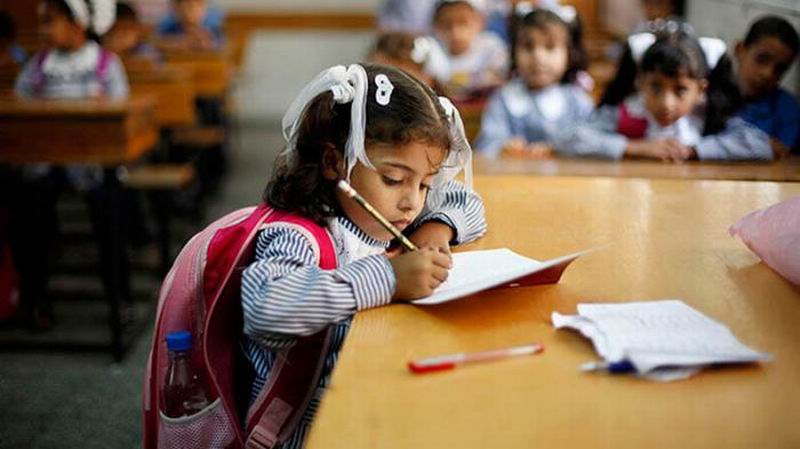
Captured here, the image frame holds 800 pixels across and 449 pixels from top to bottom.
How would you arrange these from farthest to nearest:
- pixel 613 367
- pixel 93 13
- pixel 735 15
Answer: pixel 93 13 → pixel 735 15 → pixel 613 367

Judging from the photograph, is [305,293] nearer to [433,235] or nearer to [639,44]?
[433,235]

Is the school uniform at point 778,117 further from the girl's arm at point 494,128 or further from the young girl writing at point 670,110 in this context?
the girl's arm at point 494,128

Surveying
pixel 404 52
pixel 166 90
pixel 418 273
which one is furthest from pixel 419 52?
pixel 418 273

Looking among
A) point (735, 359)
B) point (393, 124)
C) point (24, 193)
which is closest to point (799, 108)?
point (393, 124)

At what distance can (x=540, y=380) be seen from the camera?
1037mm

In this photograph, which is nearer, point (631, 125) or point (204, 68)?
point (631, 125)

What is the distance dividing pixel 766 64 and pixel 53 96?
262cm

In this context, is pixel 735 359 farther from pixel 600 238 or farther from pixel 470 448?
pixel 600 238

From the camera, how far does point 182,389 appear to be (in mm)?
1523

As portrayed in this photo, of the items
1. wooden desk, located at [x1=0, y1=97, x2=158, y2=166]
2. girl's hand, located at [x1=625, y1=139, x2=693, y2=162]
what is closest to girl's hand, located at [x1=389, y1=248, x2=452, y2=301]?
girl's hand, located at [x1=625, y1=139, x2=693, y2=162]

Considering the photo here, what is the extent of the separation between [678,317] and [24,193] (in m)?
3.34

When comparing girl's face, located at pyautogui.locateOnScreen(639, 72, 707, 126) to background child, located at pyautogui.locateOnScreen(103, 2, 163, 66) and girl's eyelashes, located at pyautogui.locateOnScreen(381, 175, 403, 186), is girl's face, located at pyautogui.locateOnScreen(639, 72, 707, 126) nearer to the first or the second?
girl's eyelashes, located at pyautogui.locateOnScreen(381, 175, 403, 186)

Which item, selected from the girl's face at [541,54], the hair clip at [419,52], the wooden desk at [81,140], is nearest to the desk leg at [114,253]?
the wooden desk at [81,140]

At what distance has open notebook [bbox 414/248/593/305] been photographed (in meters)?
1.25
